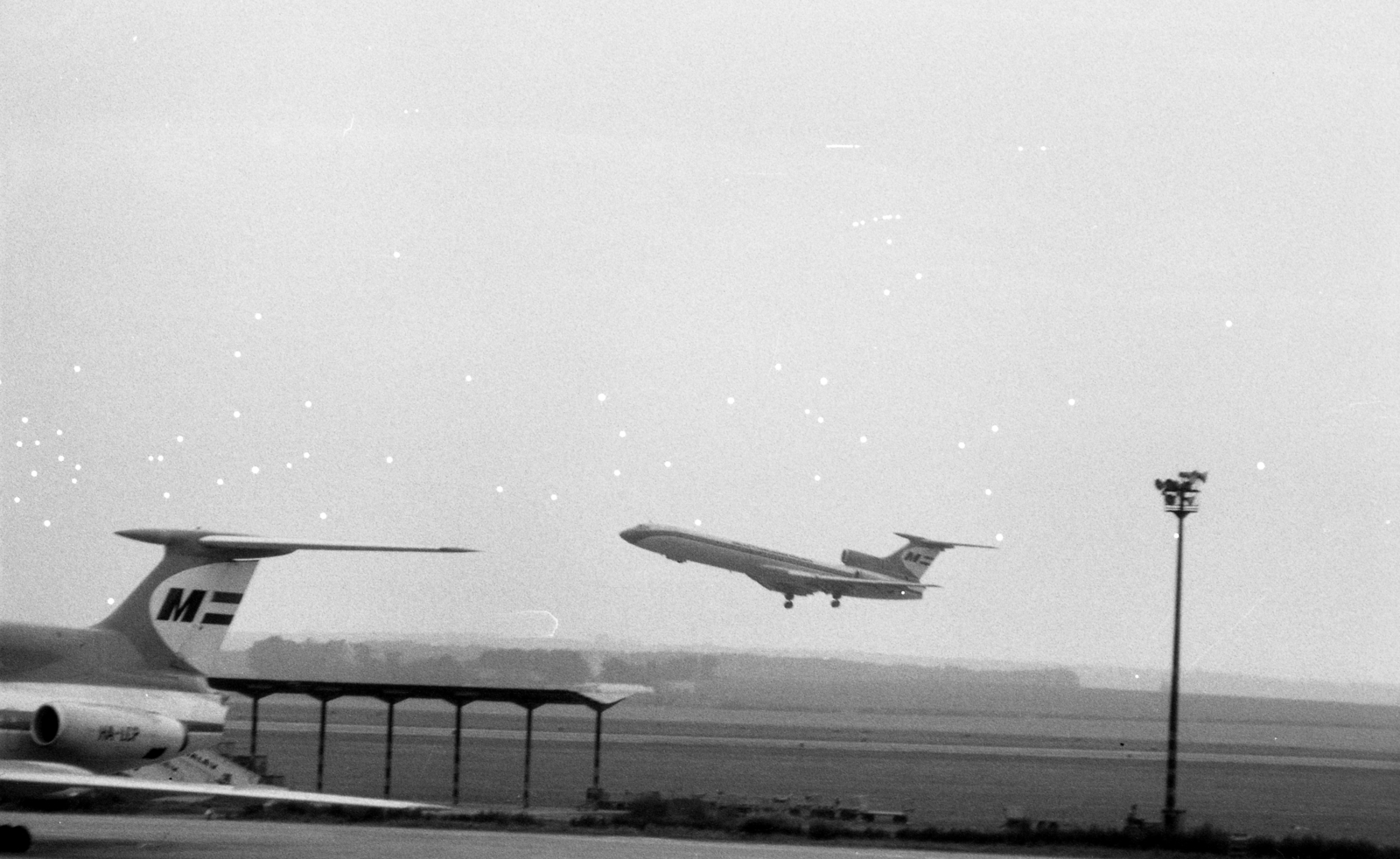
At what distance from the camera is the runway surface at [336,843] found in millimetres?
30000

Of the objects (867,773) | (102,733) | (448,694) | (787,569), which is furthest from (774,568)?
(102,733)

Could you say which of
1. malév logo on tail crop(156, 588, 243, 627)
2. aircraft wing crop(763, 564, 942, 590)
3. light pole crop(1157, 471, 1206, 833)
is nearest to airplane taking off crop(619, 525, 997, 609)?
aircraft wing crop(763, 564, 942, 590)

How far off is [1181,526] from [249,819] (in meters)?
25.6

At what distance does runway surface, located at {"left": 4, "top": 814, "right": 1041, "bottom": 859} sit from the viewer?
30.0 meters

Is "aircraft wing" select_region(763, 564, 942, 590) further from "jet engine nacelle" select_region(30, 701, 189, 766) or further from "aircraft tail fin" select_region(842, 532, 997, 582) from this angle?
"jet engine nacelle" select_region(30, 701, 189, 766)

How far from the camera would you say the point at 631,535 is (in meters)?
113

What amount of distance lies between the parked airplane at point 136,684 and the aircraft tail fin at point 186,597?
0.02 metres

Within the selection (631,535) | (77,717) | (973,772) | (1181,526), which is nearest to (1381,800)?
(973,772)

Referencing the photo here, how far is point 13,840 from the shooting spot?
94.0ft

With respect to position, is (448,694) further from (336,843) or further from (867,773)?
(867,773)

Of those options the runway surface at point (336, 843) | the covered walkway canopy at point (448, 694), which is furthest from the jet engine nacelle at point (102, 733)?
the covered walkway canopy at point (448, 694)

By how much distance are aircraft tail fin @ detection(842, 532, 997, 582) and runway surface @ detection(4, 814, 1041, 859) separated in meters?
79.5

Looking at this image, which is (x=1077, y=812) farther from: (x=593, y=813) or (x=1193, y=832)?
(x=593, y=813)

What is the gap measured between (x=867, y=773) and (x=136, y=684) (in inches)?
2247
